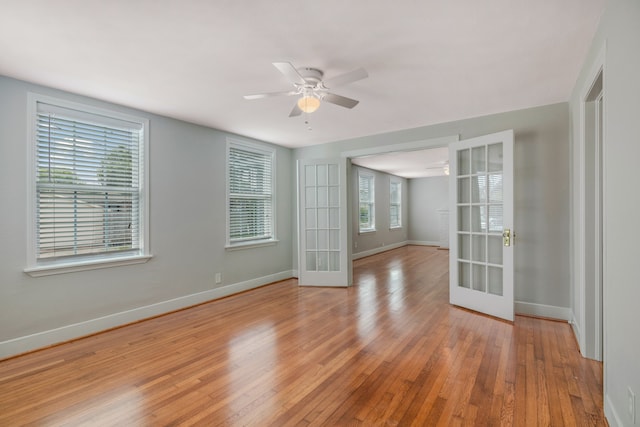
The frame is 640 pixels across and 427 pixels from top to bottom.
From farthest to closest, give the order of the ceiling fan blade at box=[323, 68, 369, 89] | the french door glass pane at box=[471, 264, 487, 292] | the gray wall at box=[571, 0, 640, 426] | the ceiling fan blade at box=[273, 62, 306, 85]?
the french door glass pane at box=[471, 264, 487, 292]
the ceiling fan blade at box=[323, 68, 369, 89]
the ceiling fan blade at box=[273, 62, 306, 85]
the gray wall at box=[571, 0, 640, 426]

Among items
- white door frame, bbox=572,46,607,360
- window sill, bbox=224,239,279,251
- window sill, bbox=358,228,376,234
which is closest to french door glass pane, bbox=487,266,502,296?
white door frame, bbox=572,46,607,360

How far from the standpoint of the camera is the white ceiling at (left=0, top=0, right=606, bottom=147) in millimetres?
1811

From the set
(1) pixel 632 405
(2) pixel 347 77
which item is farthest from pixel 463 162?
(1) pixel 632 405

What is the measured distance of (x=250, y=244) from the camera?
4879 millimetres

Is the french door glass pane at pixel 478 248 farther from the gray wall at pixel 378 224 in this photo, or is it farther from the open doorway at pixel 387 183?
the gray wall at pixel 378 224

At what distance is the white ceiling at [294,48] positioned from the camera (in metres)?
1.81

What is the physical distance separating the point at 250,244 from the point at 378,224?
4.82 m

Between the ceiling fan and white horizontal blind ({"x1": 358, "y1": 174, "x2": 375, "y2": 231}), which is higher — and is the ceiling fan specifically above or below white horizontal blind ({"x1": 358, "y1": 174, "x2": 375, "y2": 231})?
above

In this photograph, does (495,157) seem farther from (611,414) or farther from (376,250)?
(376,250)

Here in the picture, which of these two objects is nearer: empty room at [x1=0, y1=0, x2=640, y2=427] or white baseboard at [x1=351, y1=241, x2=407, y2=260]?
empty room at [x1=0, y1=0, x2=640, y2=427]

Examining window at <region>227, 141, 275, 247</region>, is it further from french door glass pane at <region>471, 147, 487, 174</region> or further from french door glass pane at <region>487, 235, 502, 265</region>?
french door glass pane at <region>487, 235, 502, 265</region>

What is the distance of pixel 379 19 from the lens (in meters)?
1.90

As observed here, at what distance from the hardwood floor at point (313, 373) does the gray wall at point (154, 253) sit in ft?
0.88

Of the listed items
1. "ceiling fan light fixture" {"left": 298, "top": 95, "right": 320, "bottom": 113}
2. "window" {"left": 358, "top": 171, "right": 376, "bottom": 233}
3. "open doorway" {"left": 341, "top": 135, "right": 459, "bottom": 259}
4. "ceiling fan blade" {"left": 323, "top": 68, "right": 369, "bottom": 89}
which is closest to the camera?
"ceiling fan blade" {"left": 323, "top": 68, "right": 369, "bottom": 89}
